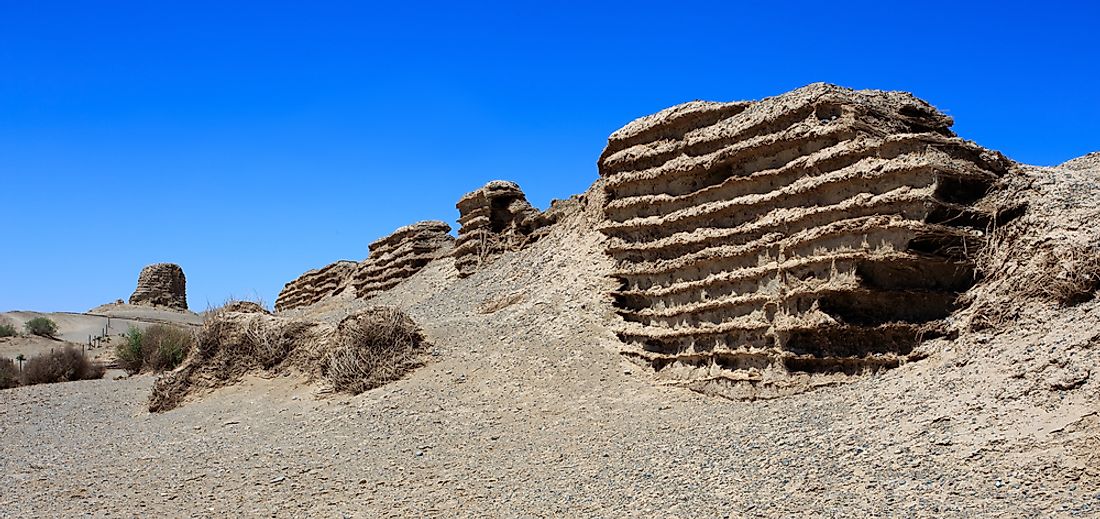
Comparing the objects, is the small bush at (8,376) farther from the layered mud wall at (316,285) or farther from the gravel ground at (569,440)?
the layered mud wall at (316,285)

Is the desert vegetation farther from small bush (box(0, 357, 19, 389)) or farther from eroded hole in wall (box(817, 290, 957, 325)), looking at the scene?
eroded hole in wall (box(817, 290, 957, 325))

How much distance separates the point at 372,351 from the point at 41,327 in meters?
28.1

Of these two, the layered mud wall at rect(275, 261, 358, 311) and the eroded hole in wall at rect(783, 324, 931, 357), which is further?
the layered mud wall at rect(275, 261, 358, 311)

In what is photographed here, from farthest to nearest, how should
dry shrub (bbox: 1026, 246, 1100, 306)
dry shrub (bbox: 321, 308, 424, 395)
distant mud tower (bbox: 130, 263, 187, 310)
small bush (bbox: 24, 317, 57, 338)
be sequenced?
distant mud tower (bbox: 130, 263, 187, 310) < small bush (bbox: 24, 317, 57, 338) < dry shrub (bbox: 321, 308, 424, 395) < dry shrub (bbox: 1026, 246, 1100, 306)

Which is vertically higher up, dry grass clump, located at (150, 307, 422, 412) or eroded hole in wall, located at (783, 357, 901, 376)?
dry grass clump, located at (150, 307, 422, 412)

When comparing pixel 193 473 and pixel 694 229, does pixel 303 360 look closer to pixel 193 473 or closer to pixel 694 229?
pixel 193 473

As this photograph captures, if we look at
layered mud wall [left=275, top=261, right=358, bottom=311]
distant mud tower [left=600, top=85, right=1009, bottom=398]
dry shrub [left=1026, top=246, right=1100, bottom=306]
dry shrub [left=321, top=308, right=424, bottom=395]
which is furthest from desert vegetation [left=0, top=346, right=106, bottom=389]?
dry shrub [left=1026, top=246, right=1100, bottom=306]

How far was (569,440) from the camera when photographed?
27.1ft

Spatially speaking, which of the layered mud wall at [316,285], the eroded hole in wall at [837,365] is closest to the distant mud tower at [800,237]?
the eroded hole in wall at [837,365]

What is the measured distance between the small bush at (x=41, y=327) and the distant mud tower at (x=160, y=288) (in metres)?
3.64

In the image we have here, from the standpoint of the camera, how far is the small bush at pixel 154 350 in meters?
17.5

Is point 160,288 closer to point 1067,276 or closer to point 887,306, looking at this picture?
point 887,306

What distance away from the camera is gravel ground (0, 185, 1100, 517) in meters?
5.62

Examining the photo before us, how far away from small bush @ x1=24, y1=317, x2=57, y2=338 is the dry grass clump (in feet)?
78.0
